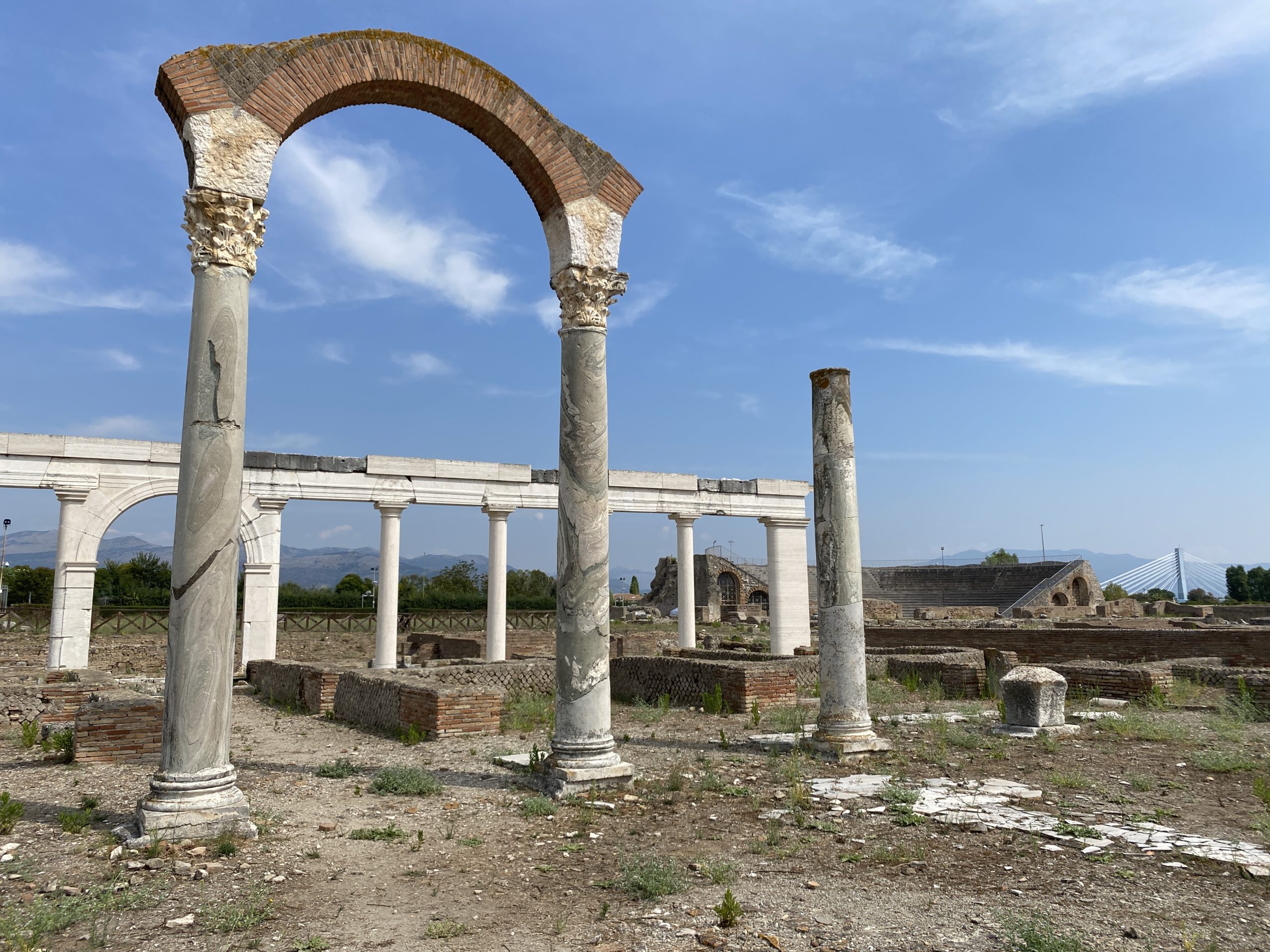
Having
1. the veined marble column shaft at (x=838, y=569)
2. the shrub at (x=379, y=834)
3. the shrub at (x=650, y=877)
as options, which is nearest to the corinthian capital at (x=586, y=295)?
the veined marble column shaft at (x=838, y=569)

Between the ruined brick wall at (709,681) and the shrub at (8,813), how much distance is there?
29.3 feet

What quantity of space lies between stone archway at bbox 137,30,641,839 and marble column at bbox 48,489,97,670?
13.5 metres

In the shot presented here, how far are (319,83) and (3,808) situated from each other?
6117mm

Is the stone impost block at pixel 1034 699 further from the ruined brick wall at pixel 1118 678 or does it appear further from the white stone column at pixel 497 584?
the white stone column at pixel 497 584

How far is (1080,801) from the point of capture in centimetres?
696

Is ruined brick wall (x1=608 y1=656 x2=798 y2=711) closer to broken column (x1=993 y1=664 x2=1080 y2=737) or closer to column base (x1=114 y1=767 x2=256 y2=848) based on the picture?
broken column (x1=993 y1=664 x2=1080 y2=737)

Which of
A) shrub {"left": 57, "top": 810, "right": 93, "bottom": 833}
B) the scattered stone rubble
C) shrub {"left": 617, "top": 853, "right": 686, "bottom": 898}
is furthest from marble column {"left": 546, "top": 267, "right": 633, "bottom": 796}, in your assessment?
shrub {"left": 57, "top": 810, "right": 93, "bottom": 833}

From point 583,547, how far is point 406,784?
2620 mm

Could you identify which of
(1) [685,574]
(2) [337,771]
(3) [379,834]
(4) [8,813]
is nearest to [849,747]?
(3) [379,834]

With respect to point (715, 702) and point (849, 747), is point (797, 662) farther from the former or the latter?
point (849, 747)

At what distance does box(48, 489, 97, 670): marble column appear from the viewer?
57.3ft

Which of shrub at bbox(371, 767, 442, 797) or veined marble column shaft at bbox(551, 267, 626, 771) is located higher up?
veined marble column shaft at bbox(551, 267, 626, 771)

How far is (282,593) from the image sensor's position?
37156mm

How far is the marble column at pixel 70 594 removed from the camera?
57.3 feet
